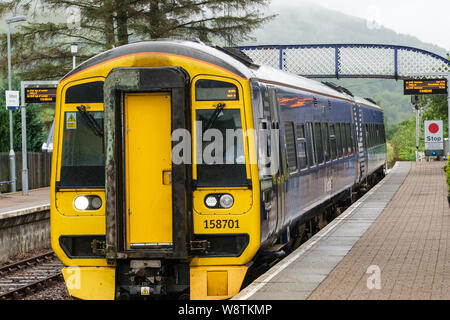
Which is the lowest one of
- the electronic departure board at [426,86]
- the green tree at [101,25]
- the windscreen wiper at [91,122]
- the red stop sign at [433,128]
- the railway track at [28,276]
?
the railway track at [28,276]

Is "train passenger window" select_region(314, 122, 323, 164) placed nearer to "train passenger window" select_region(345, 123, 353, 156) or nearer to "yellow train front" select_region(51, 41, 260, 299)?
"train passenger window" select_region(345, 123, 353, 156)

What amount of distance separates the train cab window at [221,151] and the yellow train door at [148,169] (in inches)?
16.0

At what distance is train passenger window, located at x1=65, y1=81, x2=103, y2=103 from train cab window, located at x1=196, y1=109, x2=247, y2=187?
3.73 ft

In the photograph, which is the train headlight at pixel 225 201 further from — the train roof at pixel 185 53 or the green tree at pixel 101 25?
the green tree at pixel 101 25

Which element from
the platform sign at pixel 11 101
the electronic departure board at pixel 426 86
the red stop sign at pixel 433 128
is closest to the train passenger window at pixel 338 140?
the platform sign at pixel 11 101

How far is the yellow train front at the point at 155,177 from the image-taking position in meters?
8.64

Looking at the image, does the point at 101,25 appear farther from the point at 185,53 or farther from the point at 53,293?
the point at 185,53

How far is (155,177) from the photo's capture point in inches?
343

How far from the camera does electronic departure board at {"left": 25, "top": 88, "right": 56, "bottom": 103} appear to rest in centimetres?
2611

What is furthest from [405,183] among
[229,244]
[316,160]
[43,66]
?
[229,244]

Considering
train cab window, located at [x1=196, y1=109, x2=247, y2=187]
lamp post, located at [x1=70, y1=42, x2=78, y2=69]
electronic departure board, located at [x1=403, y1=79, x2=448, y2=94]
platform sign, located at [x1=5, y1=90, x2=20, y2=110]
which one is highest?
lamp post, located at [x1=70, y1=42, x2=78, y2=69]

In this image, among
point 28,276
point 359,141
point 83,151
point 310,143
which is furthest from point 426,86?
point 83,151

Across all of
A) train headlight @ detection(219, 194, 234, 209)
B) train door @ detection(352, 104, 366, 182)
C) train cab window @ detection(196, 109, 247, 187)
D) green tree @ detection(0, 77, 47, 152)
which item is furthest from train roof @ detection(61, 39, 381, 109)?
green tree @ detection(0, 77, 47, 152)

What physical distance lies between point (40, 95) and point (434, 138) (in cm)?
1801
